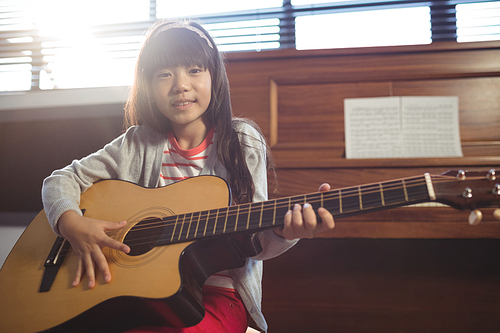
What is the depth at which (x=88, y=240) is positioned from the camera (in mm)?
721

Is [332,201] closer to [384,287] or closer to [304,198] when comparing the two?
[304,198]

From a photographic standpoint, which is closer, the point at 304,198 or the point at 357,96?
the point at 304,198

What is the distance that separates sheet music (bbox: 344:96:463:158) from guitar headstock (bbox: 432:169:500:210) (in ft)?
1.85

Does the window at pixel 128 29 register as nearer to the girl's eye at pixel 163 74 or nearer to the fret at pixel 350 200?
the girl's eye at pixel 163 74

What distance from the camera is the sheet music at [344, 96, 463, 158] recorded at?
1.10 metres

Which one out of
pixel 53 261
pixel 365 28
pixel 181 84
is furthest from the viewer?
pixel 365 28

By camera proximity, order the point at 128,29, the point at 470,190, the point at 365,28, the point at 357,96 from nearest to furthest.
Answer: the point at 470,190
the point at 357,96
the point at 365,28
the point at 128,29

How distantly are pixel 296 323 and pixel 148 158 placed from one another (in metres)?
0.98

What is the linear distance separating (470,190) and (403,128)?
0.64 meters

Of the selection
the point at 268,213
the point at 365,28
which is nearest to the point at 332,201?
the point at 268,213

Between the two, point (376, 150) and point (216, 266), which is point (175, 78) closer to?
point (216, 266)

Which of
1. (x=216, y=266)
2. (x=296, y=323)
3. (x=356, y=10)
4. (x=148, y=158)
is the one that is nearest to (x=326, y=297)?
(x=296, y=323)

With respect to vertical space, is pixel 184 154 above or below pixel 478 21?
below

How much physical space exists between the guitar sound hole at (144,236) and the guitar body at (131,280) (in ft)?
0.05
